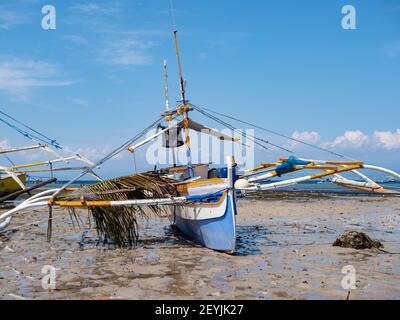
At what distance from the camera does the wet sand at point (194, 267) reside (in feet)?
26.5

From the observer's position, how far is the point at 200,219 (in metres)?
12.4

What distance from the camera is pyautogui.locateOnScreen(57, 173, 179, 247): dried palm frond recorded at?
40.7 feet

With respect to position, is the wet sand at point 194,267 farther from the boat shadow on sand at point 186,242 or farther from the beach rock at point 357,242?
A: the beach rock at point 357,242

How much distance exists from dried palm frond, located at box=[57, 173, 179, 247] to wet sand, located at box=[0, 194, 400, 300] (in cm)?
63

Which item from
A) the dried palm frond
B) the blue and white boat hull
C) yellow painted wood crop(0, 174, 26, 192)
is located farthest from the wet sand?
yellow painted wood crop(0, 174, 26, 192)

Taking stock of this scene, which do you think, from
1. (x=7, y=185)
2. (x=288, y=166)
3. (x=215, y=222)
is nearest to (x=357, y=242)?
(x=288, y=166)

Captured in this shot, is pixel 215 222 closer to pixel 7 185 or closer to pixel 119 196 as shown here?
pixel 119 196

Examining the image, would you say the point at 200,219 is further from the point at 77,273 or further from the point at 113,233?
the point at 77,273

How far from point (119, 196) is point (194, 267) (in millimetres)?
3681

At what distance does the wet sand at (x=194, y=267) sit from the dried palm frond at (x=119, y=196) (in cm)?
63

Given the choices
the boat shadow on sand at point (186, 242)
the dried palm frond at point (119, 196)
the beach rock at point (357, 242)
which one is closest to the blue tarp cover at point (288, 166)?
the boat shadow on sand at point (186, 242)
